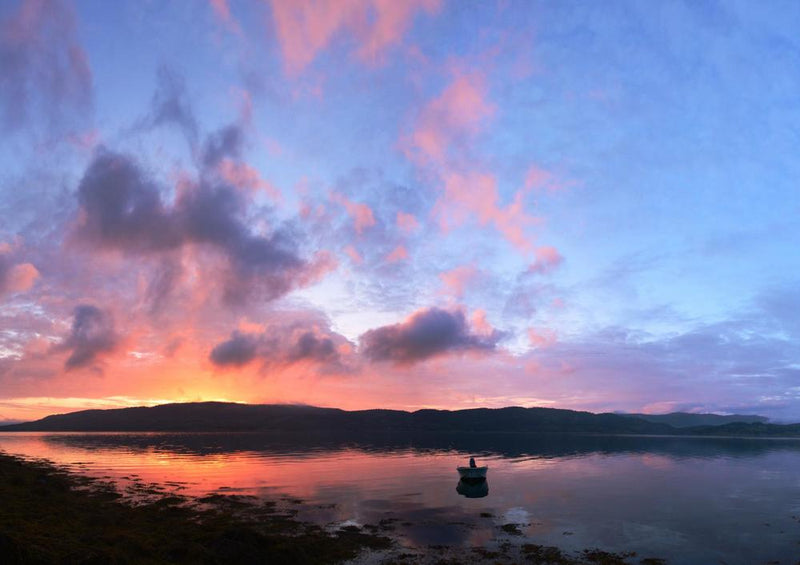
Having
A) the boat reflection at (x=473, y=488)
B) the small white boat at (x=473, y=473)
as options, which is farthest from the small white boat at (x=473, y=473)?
the boat reflection at (x=473, y=488)

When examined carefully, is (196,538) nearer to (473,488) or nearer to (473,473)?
(473,488)

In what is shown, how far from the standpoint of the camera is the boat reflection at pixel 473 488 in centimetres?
6059

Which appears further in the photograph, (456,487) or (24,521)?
(456,487)

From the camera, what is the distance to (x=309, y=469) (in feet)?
292

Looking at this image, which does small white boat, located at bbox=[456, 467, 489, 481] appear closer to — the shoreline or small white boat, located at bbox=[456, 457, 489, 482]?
small white boat, located at bbox=[456, 457, 489, 482]

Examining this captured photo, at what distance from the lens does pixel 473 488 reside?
212 ft

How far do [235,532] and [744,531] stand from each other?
44.2 m

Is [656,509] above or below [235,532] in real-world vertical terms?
below

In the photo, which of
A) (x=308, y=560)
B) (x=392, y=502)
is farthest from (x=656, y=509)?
(x=308, y=560)

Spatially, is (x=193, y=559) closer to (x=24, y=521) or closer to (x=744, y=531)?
(x=24, y=521)

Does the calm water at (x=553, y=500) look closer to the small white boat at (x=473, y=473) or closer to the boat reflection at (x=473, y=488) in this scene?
the boat reflection at (x=473, y=488)

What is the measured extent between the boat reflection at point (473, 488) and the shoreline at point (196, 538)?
20.1 meters

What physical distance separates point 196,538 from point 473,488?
41599 mm

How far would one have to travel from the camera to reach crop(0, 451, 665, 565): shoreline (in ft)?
87.1
